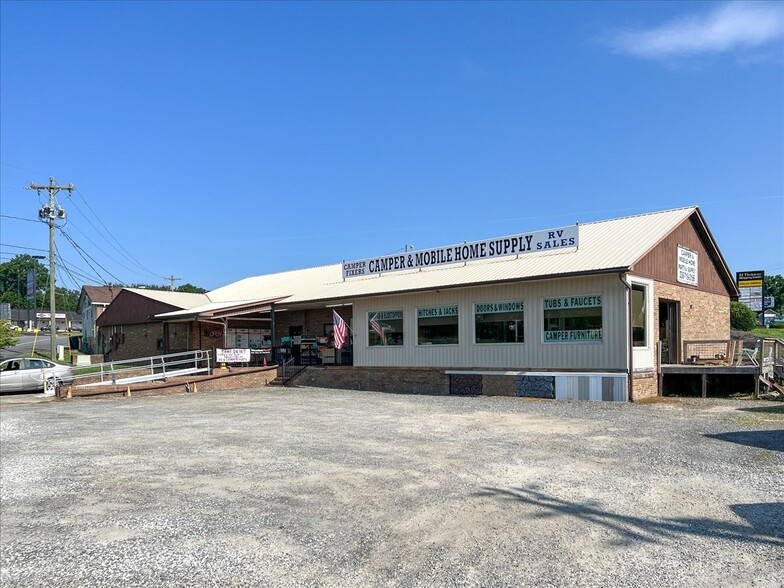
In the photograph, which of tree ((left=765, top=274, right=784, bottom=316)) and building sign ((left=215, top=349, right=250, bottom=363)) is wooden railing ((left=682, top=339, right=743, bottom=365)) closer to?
building sign ((left=215, top=349, right=250, bottom=363))

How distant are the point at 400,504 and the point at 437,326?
14951mm

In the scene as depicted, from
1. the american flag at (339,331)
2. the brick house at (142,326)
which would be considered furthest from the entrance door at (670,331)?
the brick house at (142,326)

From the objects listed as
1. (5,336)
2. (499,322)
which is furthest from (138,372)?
(499,322)

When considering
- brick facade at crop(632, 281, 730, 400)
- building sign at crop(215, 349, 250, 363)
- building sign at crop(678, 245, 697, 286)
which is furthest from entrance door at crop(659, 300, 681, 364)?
building sign at crop(215, 349, 250, 363)

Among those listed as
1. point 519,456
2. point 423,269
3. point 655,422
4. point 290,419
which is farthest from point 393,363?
point 519,456

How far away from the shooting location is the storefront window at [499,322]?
1914 cm

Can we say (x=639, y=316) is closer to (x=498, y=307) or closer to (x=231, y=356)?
(x=498, y=307)

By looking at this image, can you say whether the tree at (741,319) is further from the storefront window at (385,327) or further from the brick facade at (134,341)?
the brick facade at (134,341)

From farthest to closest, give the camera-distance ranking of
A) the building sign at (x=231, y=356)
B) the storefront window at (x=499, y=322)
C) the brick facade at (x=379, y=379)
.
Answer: the building sign at (x=231, y=356) → the brick facade at (x=379, y=379) → the storefront window at (x=499, y=322)

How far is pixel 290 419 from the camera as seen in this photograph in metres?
14.3

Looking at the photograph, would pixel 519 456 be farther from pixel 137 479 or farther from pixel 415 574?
pixel 137 479

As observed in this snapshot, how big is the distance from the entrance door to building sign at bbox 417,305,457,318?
22.4 feet

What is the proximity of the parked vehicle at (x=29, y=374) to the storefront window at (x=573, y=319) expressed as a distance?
1760 cm

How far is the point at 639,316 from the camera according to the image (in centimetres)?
1759
